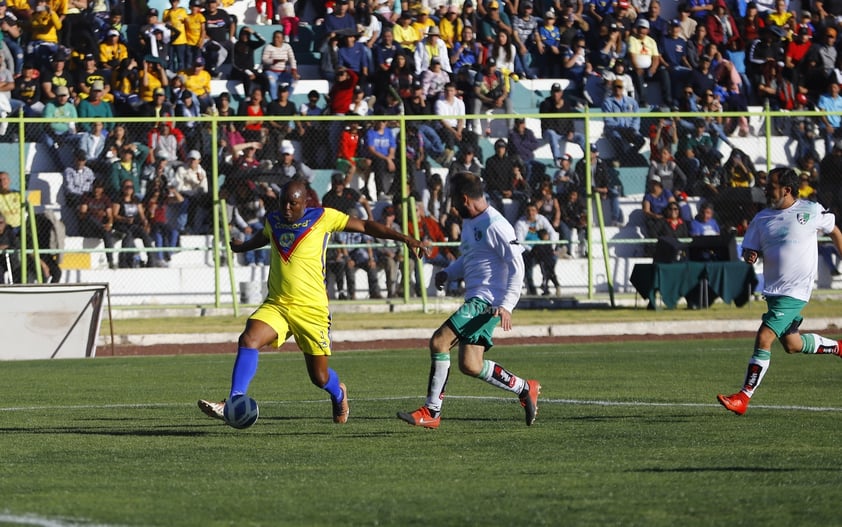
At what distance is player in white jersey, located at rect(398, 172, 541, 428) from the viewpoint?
35.3ft

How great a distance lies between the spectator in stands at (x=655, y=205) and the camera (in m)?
25.4

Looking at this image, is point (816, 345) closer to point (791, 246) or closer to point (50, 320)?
point (791, 246)

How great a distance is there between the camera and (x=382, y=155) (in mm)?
24656

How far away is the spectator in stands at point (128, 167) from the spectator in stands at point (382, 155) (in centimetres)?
365

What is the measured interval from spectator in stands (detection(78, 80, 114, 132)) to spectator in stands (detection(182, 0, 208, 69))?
2526 millimetres

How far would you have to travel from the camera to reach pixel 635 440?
9.76 metres

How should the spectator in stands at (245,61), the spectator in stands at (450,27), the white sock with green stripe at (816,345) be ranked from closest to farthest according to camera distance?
the white sock with green stripe at (816,345) < the spectator in stands at (245,61) < the spectator in stands at (450,27)

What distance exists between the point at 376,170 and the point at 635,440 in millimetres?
15268

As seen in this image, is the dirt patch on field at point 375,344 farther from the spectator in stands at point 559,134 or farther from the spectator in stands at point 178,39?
the spectator in stands at point 178,39

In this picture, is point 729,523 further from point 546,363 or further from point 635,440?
point 546,363

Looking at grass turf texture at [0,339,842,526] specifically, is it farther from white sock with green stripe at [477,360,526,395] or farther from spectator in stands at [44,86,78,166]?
spectator in stands at [44,86,78,166]

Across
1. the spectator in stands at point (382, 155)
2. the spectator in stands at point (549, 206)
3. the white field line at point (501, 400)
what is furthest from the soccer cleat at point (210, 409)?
the spectator in stands at point (549, 206)

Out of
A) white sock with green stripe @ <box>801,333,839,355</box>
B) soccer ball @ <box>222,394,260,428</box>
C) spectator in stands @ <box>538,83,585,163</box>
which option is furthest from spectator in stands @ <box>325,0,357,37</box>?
soccer ball @ <box>222,394,260,428</box>

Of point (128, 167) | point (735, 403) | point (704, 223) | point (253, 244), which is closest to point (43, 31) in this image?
point (128, 167)
